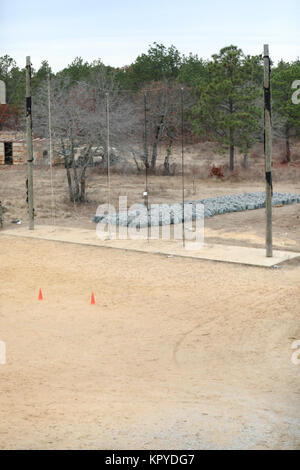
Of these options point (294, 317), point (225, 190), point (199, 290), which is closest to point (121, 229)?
point (199, 290)

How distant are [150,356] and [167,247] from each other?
748 cm

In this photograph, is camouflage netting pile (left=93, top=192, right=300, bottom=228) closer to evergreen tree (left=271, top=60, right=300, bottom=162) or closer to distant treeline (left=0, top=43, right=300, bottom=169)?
distant treeline (left=0, top=43, right=300, bottom=169)

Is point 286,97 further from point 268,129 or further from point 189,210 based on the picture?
point 268,129

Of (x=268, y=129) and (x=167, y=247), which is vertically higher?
(x=268, y=129)

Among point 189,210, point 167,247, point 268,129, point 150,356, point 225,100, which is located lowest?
point 150,356

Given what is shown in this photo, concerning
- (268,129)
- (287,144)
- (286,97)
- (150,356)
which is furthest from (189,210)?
(287,144)

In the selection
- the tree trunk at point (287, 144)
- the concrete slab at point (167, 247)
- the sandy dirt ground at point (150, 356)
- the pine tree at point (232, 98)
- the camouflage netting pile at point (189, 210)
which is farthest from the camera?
the tree trunk at point (287, 144)

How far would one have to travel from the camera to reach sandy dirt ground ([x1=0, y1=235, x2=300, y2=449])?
5957 millimetres

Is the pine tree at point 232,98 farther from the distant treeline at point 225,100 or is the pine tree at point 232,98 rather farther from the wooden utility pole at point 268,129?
the wooden utility pole at point 268,129

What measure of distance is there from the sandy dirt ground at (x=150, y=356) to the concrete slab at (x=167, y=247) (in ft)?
1.53

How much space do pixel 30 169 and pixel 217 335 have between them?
1061cm

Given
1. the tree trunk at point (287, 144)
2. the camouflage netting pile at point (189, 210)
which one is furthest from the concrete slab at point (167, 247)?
the tree trunk at point (287, 144)

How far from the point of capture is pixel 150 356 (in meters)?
8.27

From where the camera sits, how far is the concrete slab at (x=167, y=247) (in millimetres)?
14062
